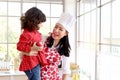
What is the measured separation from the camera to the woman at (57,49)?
4.11ft

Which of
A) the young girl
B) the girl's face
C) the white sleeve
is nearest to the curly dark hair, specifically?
the young girl

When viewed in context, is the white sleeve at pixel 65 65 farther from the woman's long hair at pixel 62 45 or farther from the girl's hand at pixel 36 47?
the girl's hand at pixel 36 47

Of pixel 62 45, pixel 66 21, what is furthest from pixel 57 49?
pixel 66 21

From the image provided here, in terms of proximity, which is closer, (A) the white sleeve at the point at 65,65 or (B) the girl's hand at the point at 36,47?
(B) the girl's hand at the point at 36,47

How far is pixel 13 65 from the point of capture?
4.77m

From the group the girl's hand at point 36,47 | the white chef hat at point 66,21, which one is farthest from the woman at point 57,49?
the girl's hand at point 36,47

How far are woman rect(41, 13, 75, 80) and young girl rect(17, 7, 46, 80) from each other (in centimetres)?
9

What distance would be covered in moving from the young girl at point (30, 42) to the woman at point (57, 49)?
3.5 inches

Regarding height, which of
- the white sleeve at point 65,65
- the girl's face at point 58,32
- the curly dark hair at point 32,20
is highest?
the curly dark hair at point 32,20

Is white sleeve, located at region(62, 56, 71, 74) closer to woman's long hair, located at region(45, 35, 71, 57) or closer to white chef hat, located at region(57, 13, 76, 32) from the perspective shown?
woman's long hair, located at region(45, 35, 71, 57)

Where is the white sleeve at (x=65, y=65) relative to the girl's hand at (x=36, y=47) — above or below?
below

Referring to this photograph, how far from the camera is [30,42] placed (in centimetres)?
116

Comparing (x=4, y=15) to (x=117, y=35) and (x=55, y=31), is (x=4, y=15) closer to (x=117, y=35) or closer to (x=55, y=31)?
(x=117, y=35)

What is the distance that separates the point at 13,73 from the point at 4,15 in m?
3.20
